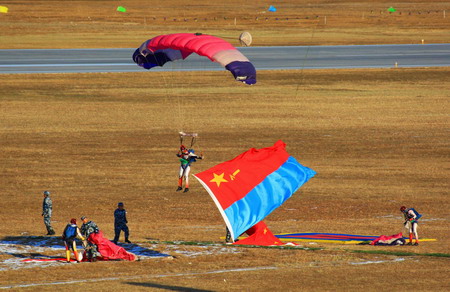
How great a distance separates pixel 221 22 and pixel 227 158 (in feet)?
203

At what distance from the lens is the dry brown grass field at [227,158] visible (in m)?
22.7

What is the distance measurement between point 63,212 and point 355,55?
5145 centimetres

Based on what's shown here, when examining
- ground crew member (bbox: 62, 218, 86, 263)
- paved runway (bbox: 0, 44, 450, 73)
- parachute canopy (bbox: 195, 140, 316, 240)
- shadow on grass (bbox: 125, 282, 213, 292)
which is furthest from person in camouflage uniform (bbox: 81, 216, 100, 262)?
paved runway (bbox: 0, 44, 450, 73)

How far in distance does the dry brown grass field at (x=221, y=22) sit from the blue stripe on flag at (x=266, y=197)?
60299 mm

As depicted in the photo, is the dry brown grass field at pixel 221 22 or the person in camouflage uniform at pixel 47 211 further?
the dry brown grass field at pixel 221 22

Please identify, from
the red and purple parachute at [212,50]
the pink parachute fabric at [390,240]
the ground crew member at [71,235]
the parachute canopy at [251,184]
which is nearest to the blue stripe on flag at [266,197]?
the parachute canopy at [251,184]

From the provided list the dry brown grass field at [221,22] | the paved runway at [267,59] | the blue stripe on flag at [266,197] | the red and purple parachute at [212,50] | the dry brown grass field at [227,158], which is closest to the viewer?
the dry brown grass field at [227,158]

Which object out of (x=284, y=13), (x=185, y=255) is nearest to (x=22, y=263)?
(x=185, y=255)

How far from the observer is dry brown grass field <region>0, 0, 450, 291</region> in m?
22.5

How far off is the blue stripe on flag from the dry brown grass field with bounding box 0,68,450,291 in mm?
1228

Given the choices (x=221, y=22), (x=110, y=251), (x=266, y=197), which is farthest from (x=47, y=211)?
(x=221, y=22)

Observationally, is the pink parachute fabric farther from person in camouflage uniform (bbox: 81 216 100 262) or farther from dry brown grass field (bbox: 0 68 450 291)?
person in camouflage uniform (bbox: 81 216 100 262)

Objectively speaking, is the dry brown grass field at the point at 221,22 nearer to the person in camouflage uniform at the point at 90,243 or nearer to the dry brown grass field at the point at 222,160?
the dry brown grass field at the point at 222,160

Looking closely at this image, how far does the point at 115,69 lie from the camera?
69250 mm
